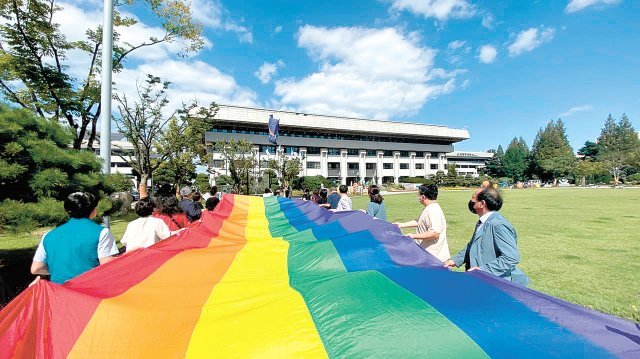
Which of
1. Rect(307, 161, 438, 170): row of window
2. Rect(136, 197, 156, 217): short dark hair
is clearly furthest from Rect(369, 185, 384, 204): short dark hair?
Rect(307, 161, 438, 170): row of window

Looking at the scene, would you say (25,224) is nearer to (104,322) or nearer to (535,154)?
(104,322)

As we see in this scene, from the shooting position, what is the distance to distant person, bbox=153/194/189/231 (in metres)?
4.55

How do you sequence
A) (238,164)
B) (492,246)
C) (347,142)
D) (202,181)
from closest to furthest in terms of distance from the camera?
(492,246), (238,164), (202,181), (347,142)

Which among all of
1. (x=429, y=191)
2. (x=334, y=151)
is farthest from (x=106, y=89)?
(x=334, y=151)

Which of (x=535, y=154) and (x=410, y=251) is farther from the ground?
(x=535, y=154)

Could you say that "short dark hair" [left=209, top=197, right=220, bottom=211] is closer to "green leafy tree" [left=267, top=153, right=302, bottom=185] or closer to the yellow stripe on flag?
the yellow stripe on flag

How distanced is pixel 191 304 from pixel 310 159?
54445mm

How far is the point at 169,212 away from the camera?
15.8 feet

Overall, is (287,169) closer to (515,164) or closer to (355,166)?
(355,166)

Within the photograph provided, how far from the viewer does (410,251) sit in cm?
331

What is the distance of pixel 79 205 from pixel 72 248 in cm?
36

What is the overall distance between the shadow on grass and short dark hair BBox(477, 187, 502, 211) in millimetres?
5398

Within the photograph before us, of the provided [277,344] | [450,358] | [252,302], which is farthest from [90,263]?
[450,358]

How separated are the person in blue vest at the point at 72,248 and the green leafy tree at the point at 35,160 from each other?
115 centimetres
